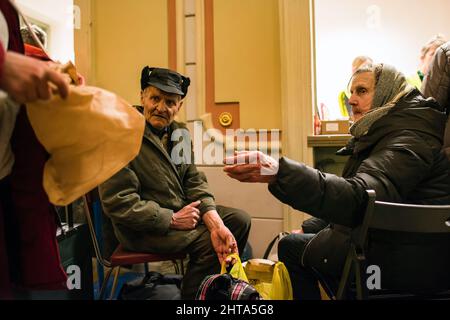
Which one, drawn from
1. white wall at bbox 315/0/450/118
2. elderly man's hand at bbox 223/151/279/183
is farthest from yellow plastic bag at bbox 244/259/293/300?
white wall at bbox 315/0/450/118

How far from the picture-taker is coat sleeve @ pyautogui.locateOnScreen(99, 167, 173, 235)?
1.48 metres

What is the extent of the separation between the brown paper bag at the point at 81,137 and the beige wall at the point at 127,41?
1.91 metres

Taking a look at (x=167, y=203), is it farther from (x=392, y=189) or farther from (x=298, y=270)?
(x=392, y=189)

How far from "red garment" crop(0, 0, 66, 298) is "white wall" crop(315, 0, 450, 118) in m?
3.40

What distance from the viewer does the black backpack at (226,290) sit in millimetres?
1111

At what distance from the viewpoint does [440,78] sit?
4.93ft

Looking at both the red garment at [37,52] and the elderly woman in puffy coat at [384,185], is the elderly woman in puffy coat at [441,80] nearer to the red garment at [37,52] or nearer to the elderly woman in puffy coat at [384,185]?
the elderly woman in puffy coat at [384,185]

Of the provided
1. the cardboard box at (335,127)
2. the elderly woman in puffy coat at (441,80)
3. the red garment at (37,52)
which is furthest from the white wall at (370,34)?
the red garment at (37,52)

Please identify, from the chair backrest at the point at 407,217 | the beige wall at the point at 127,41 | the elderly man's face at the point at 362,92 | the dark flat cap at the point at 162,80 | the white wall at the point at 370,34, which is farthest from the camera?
the white wall at the point at 370,34

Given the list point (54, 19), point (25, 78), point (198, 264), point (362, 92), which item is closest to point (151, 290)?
point (198, 264)

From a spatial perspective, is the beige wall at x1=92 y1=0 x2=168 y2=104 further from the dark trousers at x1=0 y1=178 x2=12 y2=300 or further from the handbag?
the dark trousers at x1=0 y1=178 x2=12 y2=300
